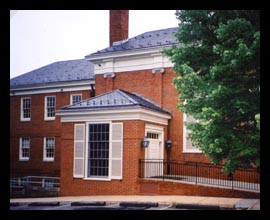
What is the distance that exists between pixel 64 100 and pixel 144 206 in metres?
14.2

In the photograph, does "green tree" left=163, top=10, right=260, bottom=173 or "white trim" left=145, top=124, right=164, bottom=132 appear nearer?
"green tree" left=163, top=10, right=260, bottom=173

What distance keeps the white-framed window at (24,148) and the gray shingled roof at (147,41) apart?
933 centimetres

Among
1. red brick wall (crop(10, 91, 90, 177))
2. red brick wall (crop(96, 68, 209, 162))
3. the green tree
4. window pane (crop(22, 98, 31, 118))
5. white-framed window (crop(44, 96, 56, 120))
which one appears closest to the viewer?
the green tree

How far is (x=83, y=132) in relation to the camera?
1828 centimetres

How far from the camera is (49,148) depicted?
2634 centimetres

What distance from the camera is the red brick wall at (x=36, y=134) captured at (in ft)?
84.3

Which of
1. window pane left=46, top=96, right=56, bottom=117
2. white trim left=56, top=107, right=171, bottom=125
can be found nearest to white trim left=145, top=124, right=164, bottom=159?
white trim left=56, top=107, right=171, bottom=125

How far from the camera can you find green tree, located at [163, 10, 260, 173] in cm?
1084

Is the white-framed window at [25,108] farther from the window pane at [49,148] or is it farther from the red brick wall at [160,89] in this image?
the red brick wall at [160,89]

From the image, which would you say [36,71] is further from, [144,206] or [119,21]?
[144,206]

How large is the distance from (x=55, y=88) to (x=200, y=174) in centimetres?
1336

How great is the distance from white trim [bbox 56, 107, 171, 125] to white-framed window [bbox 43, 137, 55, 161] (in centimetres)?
785

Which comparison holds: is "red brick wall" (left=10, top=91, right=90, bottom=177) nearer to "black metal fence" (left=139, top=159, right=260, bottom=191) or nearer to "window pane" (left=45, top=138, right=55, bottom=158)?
"window pane" (left=45, top=138, right=55, bottom=158)

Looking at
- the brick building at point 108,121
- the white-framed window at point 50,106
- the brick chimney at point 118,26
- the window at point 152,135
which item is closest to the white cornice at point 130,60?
the brick building at point 108,121
